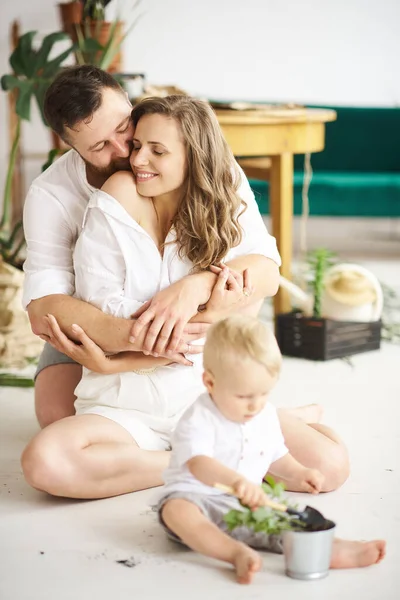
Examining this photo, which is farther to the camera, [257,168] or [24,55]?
[257,168]

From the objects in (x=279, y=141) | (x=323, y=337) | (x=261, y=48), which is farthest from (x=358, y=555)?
(x=261, y=48)

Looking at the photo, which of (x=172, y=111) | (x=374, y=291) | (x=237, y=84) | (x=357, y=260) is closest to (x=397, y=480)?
(x=172, y=111)

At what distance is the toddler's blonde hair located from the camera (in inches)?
58.2

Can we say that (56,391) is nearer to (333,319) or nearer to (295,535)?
(295,535)

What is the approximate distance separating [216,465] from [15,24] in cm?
444

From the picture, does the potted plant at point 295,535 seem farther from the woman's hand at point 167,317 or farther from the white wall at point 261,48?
the white wall at point 261,48

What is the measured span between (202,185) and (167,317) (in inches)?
11.3

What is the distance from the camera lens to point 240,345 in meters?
1.48

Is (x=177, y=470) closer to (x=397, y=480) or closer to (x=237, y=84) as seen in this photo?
(x=397, y=480)

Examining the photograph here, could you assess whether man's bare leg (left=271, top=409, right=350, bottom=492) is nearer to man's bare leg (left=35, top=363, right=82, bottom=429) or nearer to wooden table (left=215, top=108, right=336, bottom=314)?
man's bare leg (left=35, top=363, right=82, bottom=429)

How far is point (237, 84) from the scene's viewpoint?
225 inches

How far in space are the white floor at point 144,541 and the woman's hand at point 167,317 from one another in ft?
1.05

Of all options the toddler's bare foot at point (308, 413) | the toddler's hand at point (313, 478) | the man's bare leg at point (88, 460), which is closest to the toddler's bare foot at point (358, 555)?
the toddler's hand at point (313, 478)

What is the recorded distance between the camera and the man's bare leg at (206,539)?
1.47 m
